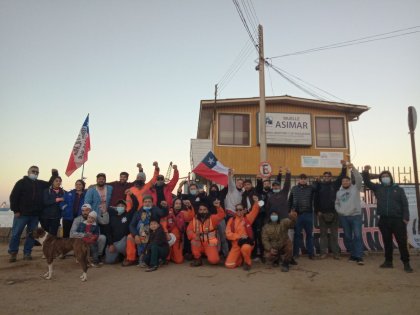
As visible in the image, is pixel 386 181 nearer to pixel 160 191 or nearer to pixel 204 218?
pixel 204 218

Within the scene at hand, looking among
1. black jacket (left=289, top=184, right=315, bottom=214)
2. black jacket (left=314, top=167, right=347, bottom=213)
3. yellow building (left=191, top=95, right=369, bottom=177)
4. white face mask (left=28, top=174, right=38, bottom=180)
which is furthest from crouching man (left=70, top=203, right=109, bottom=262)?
yellow building (left=191, top=95, right=369, bottom=177)

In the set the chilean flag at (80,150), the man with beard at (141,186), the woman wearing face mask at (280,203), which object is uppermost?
the chilean flag at (80,150)

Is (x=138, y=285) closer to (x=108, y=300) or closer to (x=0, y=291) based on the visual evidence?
(x=108, y=300)

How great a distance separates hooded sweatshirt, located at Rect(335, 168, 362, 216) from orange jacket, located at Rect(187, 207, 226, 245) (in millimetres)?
2990

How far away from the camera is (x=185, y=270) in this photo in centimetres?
732

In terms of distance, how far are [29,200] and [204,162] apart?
20.6ft

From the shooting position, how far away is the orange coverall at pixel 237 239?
7436mm

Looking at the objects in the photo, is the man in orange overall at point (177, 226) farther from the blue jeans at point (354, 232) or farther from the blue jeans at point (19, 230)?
the blue jeans at point (354, 232)

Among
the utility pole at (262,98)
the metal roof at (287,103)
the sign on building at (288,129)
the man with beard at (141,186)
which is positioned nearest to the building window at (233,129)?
the metal roof at (287,103)

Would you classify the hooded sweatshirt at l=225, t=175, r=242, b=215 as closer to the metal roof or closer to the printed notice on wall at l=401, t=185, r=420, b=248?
the printed notice on wall at l=401, t=185, r=420, b=248

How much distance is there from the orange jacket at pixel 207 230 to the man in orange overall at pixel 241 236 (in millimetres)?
309

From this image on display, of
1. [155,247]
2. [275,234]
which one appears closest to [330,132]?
[275,234]

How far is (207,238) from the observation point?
782 cm

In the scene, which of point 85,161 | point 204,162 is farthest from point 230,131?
point 85,161
